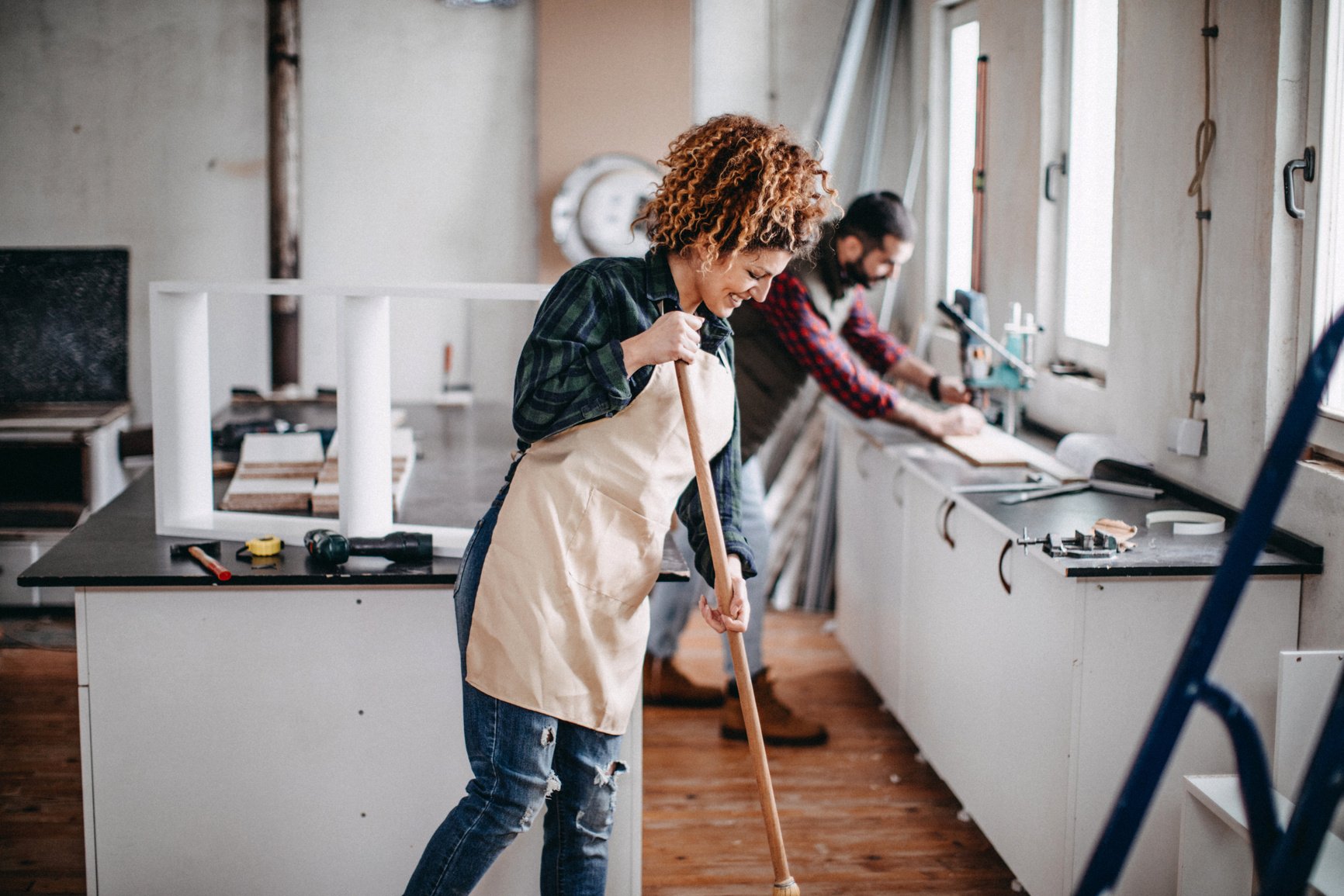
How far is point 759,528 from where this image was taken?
371 cm

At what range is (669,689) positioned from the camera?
13.1ft

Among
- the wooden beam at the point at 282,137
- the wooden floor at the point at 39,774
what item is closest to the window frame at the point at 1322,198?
the wooden floor at the point at 39,774

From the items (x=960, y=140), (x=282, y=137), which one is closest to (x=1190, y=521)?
(x=960, y=140)

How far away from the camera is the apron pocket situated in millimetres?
1979

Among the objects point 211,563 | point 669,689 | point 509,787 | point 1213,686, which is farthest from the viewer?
point 669,689

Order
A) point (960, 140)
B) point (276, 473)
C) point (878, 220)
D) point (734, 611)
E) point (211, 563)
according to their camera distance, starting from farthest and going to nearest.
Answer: point (960, 140)
point (878, 220)
point (276, 473)
point (211, 563)
point (734, 611)

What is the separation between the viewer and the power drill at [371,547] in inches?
92.8

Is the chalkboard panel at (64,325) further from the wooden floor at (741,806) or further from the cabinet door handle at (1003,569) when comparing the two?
the cabinet door handle at (1003,569)

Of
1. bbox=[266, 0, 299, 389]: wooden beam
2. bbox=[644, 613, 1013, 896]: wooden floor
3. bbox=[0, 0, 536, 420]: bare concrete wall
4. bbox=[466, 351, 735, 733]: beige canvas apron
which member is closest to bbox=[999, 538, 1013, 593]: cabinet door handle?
bbox=[644, 613, 1013, 896]: wooden floor

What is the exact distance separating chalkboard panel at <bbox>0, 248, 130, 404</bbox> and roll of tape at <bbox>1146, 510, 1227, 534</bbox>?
152 inches

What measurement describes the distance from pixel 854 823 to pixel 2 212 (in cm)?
387

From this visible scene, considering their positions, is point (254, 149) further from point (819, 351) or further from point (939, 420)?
point (939, 420)

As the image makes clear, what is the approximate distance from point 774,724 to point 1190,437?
1.40m

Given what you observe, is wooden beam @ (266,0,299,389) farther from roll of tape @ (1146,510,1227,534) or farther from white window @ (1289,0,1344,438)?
white window @ (1289,0,1344,438)
